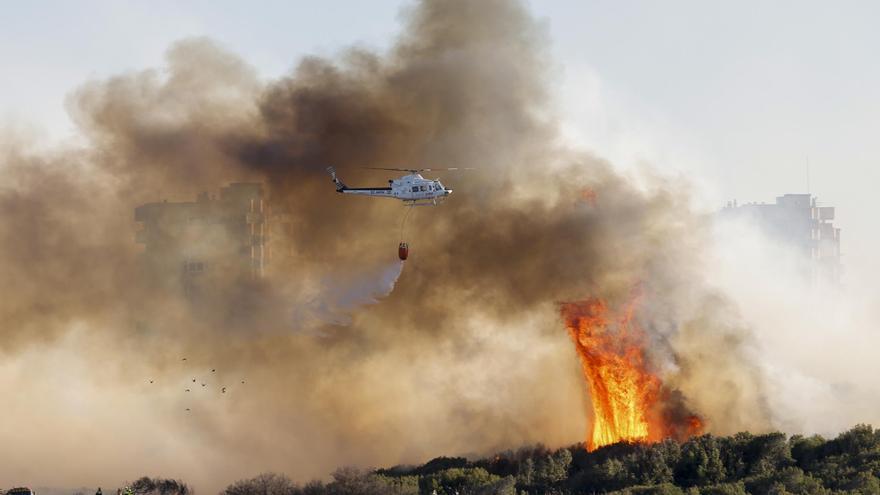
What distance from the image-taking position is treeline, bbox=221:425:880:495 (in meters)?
79.9

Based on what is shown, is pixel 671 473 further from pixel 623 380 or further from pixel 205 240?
pixel 205 240

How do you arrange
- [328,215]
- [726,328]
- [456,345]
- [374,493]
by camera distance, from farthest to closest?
[456,345] < [328,215] < [726,328] < [374,493]

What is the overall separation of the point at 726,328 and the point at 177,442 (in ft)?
167

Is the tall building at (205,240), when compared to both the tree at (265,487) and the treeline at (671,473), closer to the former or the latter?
the tree at (265,487)

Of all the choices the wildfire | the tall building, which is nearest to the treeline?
the wildfire

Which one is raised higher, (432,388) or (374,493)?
(432,388)

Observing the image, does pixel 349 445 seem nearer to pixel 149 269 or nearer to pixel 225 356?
pixel 225 356

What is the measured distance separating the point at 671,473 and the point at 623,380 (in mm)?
9613

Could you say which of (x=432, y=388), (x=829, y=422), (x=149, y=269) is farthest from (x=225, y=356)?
(x=829, y=422)

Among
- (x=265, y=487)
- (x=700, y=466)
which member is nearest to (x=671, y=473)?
(x=700, y=466)

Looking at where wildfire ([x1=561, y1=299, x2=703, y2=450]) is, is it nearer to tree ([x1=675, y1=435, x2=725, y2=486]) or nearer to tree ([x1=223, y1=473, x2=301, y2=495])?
tree ([x1=675, y1=435, x2=725, y2=486])

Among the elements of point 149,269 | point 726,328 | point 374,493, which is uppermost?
point 149,269

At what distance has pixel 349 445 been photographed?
115812mm

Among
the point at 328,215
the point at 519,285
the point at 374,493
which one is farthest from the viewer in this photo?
the point at 328,215
